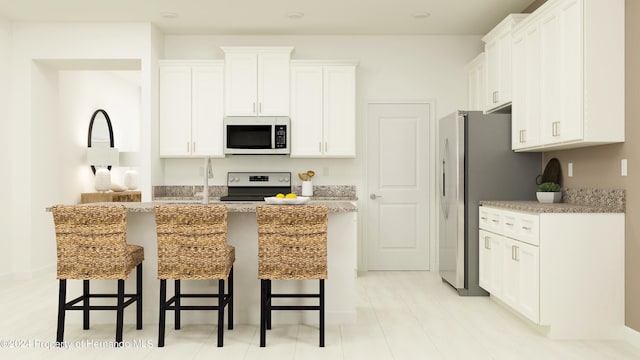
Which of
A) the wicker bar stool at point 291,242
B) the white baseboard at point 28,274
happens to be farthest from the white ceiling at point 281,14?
the white baseboard at point 28,274

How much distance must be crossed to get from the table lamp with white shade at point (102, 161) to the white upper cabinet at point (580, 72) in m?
5.63

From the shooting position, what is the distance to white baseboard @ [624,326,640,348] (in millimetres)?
3133

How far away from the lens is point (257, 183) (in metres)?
5.73

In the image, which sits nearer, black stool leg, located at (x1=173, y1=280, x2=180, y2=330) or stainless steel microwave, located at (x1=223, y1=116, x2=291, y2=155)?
black stool leg, located at (x1=173, y1=280, x2=180, y2=330)

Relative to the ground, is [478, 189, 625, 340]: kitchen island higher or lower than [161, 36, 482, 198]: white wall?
lower

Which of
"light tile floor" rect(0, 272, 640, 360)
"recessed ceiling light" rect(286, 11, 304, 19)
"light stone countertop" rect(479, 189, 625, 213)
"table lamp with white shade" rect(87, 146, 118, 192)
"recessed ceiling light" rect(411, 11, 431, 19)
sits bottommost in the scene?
"light tile floor" rect(0, 272, 640, 360)

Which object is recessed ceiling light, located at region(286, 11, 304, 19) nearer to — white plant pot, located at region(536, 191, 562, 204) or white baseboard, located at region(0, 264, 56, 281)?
white plant pot, located at region(536, 191, 562, 204)

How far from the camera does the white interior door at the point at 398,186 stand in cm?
581

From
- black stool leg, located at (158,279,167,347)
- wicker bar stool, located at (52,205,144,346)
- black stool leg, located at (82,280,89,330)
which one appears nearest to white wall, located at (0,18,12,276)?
black stool leg, located at (82,280,89,330)

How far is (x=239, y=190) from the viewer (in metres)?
5.75

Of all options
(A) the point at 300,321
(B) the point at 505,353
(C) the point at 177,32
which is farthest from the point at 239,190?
(B) the point at 505,353

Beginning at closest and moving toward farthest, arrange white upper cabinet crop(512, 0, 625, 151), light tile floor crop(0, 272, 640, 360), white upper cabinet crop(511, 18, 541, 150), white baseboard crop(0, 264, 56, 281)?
1. light tile floor crop(0, 272, 640, 360)
2. white upper cabinet crop(512, 0, 625, 151)
3. white upper cabinet crop(511, 18, 541, 150)
4. white baseboard crop(0, 264, 56, 281)

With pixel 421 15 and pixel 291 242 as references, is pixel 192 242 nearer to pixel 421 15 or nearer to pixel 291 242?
pixel 291 242

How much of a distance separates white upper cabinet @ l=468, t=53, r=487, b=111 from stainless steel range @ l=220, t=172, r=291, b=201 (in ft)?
7.60
